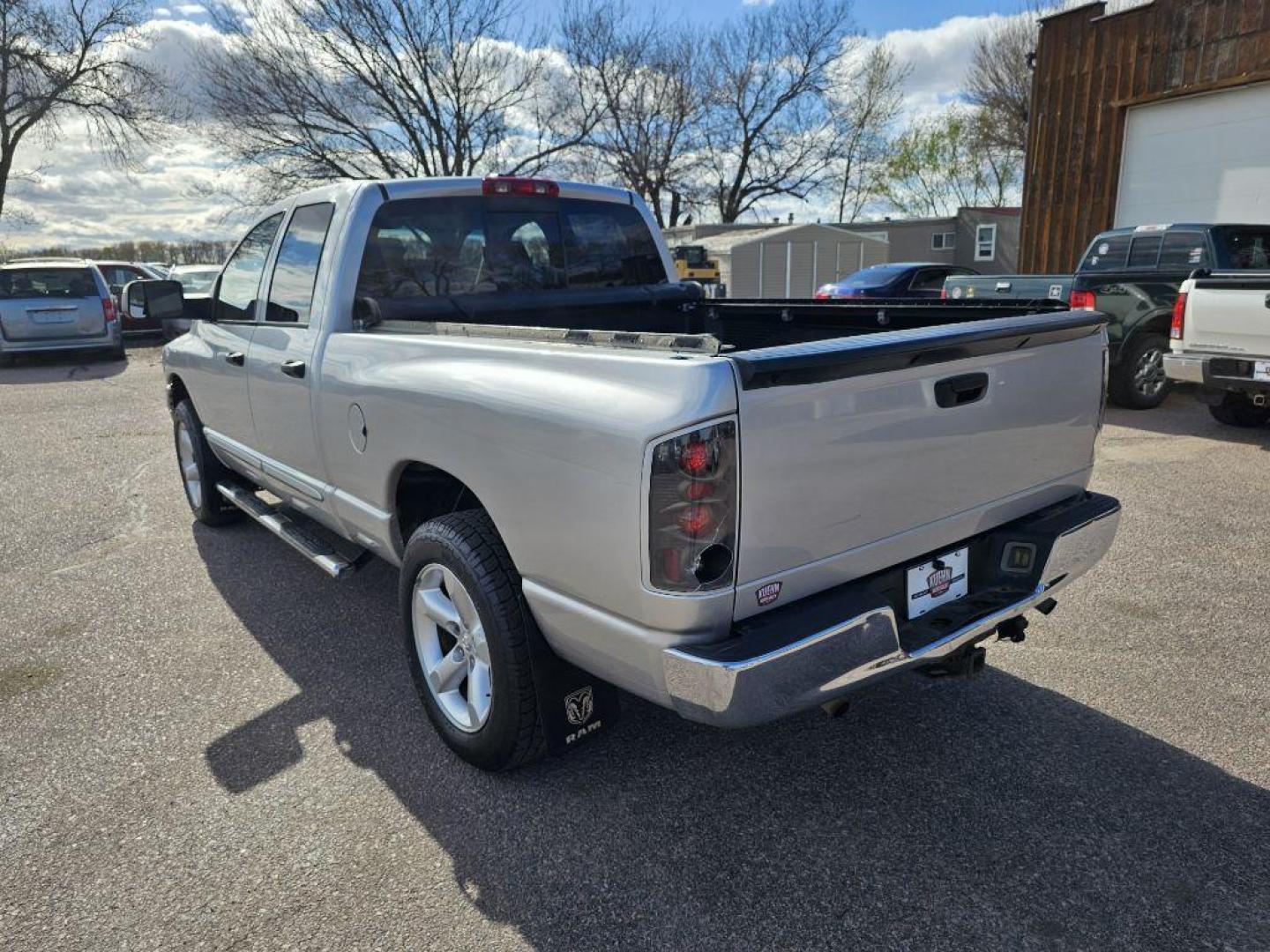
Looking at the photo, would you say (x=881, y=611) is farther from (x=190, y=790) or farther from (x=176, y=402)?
(x=176, y=402)

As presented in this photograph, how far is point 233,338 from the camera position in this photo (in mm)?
4469

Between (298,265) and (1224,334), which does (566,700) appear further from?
(1224,334)

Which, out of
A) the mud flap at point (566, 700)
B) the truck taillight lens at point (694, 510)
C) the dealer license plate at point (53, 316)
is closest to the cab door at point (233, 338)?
the mud flap at point (566, 700)

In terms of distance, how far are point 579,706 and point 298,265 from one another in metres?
2.47

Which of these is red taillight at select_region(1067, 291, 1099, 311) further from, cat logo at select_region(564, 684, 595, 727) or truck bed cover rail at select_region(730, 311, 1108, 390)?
cat logo at select_region(564, 684, 595, 727)

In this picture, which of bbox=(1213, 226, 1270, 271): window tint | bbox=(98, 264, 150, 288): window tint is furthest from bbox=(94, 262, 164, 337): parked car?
bbox=(1213, 226, 1270, 271): window tint

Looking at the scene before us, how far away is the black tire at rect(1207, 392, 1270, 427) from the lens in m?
8.04

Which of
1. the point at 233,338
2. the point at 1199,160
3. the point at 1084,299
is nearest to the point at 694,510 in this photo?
the point at 233,338

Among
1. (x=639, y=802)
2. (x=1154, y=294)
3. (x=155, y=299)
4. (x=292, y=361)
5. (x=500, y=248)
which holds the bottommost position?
(x=639, y=802)

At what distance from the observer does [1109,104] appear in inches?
581

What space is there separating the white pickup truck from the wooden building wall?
8.08m

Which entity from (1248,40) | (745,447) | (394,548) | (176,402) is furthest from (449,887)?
(1248,40)

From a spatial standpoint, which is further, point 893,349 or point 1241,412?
point 1241,412

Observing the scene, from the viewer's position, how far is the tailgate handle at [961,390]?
2.39 metres
